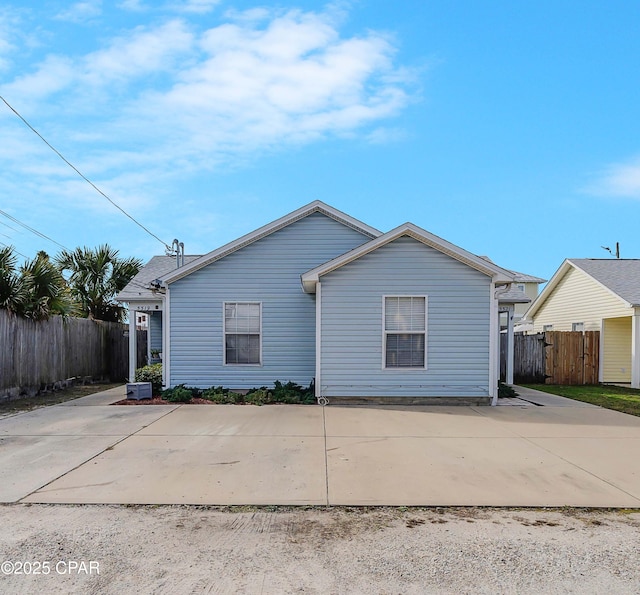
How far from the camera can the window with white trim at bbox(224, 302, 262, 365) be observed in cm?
1308

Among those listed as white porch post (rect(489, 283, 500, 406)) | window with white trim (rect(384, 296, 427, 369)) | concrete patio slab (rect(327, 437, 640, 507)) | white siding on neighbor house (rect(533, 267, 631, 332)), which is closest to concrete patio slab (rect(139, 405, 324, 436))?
concrete patio slab (rect(327, 437, 640, 507))

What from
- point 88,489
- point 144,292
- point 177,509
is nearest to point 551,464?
point 177,509

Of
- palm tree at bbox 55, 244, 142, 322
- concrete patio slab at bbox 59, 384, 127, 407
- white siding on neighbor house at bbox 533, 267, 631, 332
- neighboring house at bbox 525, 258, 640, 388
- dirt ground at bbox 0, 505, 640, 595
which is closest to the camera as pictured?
dirt ground at bbox 0, 505, 640, 595

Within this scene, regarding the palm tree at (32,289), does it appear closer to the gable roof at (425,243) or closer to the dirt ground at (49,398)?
the dirt ground at (49,398)

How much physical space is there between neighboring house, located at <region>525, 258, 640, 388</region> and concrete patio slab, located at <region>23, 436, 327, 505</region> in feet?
43.3

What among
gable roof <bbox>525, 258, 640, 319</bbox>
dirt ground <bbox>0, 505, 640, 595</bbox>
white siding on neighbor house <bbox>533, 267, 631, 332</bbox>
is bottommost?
dirt ground <bbox>0, 505, 640, 595</bbox>

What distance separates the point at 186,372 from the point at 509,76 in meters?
10.7

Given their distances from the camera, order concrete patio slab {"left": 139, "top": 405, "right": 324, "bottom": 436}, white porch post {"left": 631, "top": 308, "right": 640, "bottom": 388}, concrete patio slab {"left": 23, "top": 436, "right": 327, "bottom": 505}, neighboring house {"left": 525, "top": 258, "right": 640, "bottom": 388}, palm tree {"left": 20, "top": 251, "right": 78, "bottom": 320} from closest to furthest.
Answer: concrete patio slab {"left": 23, "top": 436, "right": 327, "bottom": 505} → concrete patio slab {"left": 139, "top": 405, "right": 324, "bottom": 436} → palm tree {"left": 20, "top": 251, "right": 78, "bottom": 320} → white porch post {"left": 631, "top": 308, "right": 640, "bottom": 388} → neighboring house {"left": 525, "top": 258, "right": 640, "bottom": 388}

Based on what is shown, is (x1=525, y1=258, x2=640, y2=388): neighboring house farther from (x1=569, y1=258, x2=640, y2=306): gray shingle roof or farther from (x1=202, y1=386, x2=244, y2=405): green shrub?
(x1=202, y1=386, x2=244, y2=405): green shrub

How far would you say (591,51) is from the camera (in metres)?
11.6

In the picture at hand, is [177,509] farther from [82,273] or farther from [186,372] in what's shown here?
[82,273]

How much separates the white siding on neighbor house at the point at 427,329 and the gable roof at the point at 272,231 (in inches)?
85.5

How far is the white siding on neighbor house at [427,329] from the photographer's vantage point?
11477 millimetres

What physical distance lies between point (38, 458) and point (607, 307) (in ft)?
57.1
